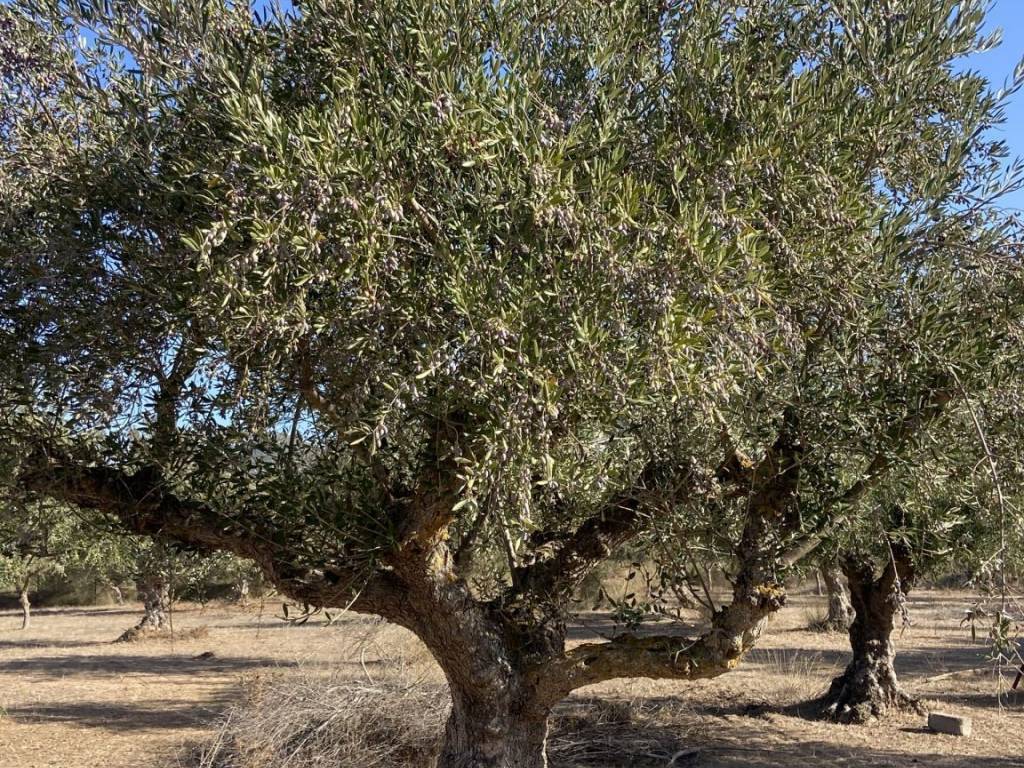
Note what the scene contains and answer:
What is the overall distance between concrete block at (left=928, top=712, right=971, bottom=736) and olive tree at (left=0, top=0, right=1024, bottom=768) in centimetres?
889

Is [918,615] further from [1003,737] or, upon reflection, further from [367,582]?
[367,582]

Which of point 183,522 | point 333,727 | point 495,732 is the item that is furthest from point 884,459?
point 333,727

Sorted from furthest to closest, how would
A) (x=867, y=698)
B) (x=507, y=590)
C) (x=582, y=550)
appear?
(x=867, y=698) < (x=507, y=590) < (x=582, y=550)

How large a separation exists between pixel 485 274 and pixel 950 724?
41.2 feet

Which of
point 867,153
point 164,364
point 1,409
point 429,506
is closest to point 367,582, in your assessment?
point 429,506

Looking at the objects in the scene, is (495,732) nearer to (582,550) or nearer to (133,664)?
(582,550)

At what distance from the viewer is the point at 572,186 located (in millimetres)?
4672

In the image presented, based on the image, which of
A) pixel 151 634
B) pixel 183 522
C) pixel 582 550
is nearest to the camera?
pixel 183 522

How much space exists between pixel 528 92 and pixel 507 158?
36cm

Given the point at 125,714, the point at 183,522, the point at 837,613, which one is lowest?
the point at 125,714

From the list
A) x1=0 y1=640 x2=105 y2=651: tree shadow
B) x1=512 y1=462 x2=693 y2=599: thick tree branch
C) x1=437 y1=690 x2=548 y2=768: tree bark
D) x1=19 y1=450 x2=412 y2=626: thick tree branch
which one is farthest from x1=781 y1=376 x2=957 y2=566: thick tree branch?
x1=0 y1=640 x2=105 y2=651: tree shadow

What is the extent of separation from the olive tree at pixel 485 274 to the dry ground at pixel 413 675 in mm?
5674

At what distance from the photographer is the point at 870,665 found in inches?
586

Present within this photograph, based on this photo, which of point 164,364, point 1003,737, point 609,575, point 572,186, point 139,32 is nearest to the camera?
point 572,186
